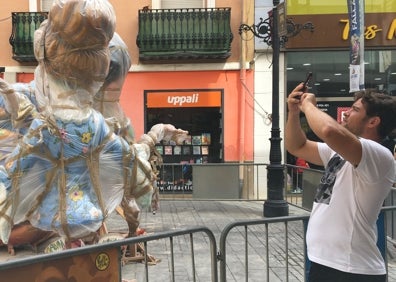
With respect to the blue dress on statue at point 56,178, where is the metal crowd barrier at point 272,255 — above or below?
below

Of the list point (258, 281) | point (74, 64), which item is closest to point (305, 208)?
point (258, 281)

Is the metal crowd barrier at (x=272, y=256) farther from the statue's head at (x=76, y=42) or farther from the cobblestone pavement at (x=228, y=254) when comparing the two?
the statue's head at (x=76, y=42)

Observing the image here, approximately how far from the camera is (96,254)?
264cm

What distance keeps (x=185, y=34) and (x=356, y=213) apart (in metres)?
10.5

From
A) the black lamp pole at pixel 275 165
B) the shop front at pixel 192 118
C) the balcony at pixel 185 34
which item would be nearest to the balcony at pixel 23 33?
the balcony at pixel 185 34

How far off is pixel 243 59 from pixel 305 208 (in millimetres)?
4510

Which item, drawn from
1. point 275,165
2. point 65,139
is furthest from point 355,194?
point 275,165

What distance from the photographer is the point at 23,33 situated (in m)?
12.4

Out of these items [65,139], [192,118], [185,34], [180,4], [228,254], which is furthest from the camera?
[180,4]

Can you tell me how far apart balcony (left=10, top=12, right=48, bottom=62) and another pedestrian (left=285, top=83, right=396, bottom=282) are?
11.0 m

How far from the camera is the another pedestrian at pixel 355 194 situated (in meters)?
2.50

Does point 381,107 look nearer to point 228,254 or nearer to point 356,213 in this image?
point 356,213

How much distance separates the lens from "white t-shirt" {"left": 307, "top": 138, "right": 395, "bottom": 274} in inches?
99.1

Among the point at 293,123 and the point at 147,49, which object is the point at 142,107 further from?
the point at 293,123
